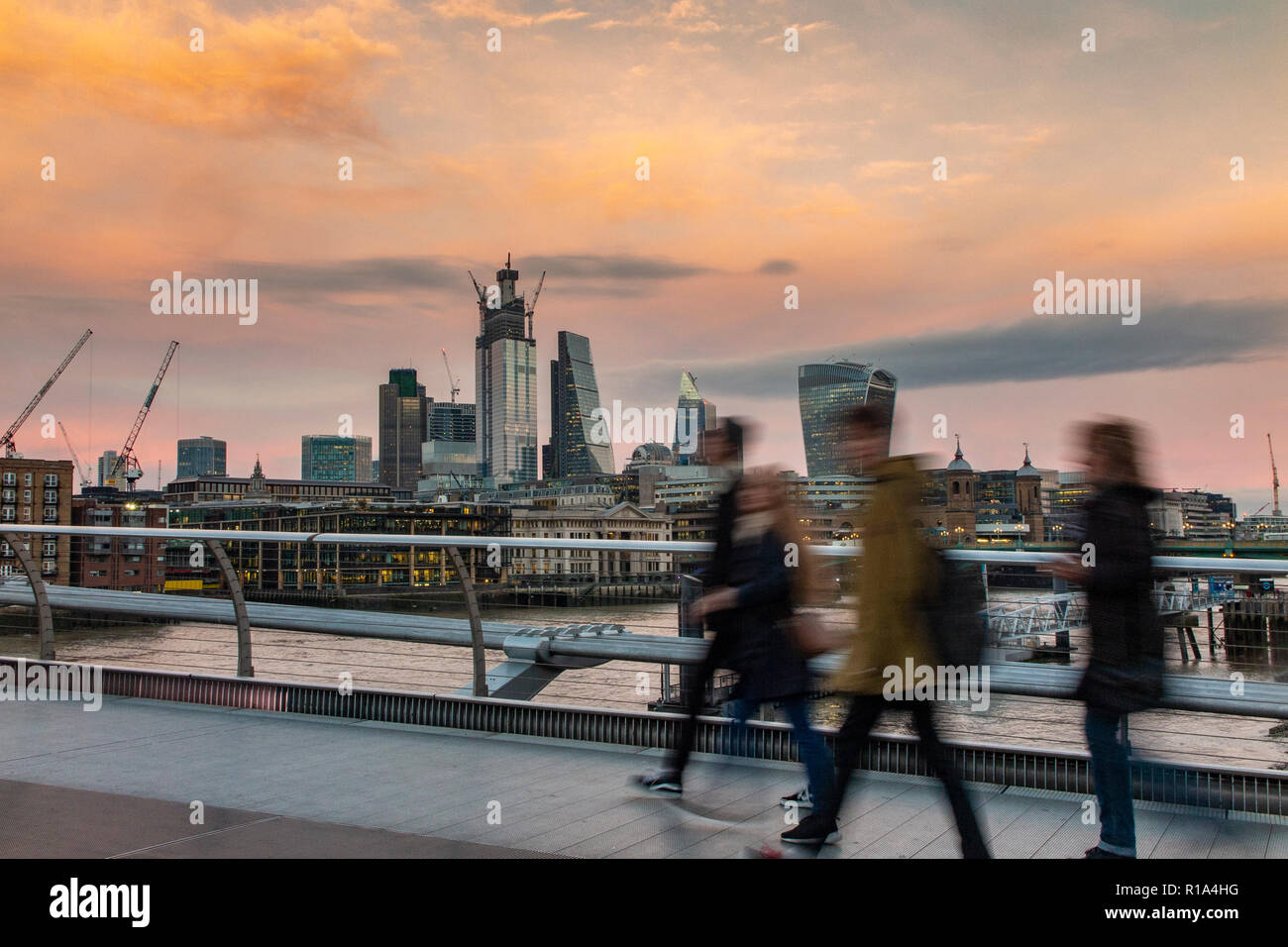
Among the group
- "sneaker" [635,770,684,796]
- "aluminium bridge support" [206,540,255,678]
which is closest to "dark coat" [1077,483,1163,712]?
"sneaker" [635,770,684,796]

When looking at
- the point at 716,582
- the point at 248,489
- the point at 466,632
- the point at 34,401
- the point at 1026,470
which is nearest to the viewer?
the point at 716,582

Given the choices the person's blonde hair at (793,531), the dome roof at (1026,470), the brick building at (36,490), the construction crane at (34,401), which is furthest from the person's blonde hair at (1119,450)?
the construction crane at (34,401)

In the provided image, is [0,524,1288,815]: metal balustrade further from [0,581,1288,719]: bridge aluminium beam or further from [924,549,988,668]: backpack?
[924,549,988,668]: backpack

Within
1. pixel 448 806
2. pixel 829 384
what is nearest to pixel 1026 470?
pixel 829 384

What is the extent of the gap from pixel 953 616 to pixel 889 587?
9.1 inches

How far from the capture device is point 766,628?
3.68 metres

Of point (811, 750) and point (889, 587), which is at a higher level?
point (889, 587)

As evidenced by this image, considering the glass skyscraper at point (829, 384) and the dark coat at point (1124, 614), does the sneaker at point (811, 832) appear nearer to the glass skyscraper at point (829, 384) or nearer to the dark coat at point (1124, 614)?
the dark coat at point (1124, 614)

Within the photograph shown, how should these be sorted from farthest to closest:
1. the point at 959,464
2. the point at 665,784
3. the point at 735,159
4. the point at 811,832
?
the point at 959,464 < the point at 735,159 < the point at 665,784 < the point at 811,832

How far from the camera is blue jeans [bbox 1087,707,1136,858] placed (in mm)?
3111

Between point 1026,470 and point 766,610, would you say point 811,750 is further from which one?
point 1026,470

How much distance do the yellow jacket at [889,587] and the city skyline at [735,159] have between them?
295 mm

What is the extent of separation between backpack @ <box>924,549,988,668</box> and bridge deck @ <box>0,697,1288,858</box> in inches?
34.2

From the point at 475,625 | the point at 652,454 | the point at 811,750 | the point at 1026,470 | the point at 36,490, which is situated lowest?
the point at 811,750
